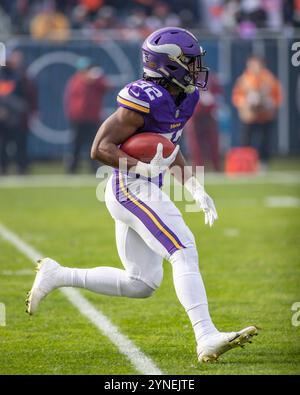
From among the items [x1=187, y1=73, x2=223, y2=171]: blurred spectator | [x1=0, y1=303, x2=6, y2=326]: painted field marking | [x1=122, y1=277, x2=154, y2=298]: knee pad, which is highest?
[x1=122, y1=277, x2=154, y2=298]: knee pad

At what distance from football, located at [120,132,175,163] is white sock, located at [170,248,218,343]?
0.49m

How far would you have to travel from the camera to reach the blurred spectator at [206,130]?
15945 millimetres

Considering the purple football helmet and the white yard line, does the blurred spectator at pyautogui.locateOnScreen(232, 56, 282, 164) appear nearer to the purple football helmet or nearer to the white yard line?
the white yard line

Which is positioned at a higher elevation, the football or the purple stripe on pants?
the football

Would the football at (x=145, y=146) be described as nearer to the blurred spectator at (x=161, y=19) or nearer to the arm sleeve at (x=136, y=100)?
the arm sleeve at (x=136, y=100)

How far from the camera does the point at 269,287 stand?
7.07m

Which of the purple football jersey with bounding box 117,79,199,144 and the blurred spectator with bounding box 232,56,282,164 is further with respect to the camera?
the blurred spectator with bounding box 232,56,282,164

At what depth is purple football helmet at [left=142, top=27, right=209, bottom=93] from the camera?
16.8 ft

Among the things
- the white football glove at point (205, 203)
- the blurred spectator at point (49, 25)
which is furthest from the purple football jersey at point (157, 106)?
the blurred spectator at point (49, 25)

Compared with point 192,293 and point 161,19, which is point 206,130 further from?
point 192,293

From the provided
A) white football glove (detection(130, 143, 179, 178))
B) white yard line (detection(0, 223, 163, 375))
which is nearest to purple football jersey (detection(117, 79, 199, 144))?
white football glove (detection(130, 143, 179, 178))

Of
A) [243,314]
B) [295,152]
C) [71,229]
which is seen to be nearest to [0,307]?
[243,314]

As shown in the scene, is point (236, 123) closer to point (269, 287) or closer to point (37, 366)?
point (269, 287)

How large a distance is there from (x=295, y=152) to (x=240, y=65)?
182 cm
